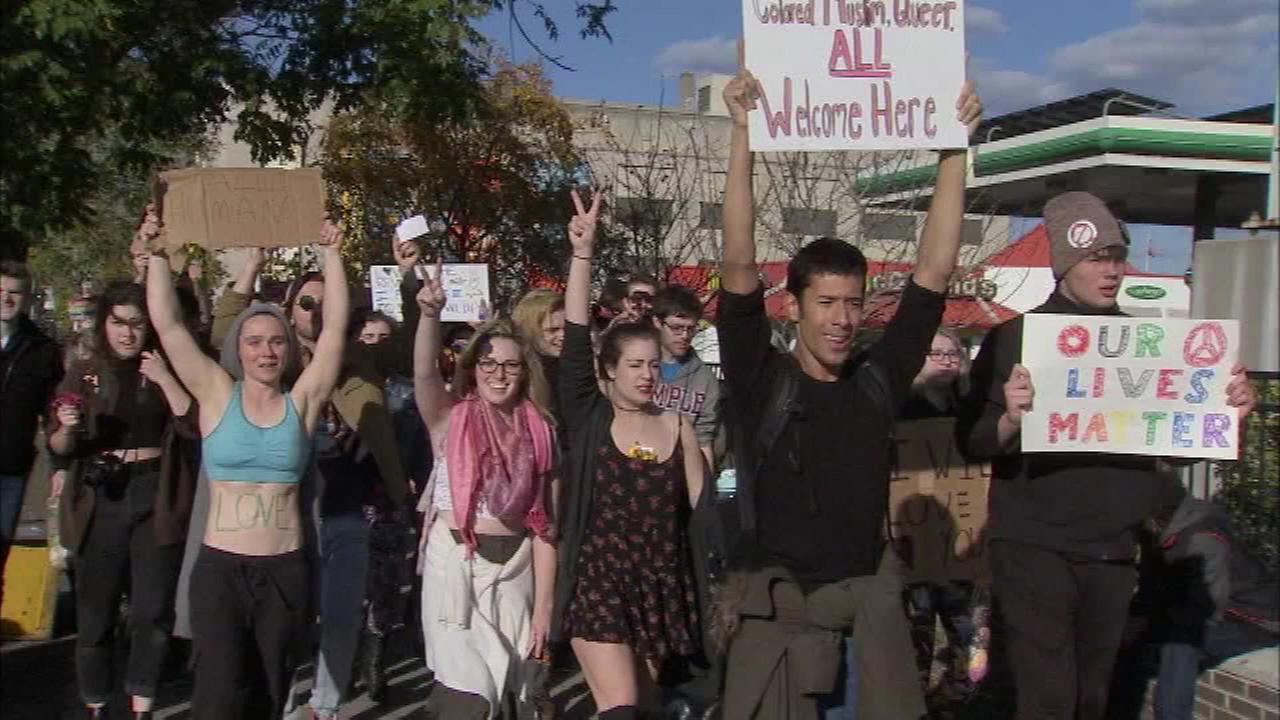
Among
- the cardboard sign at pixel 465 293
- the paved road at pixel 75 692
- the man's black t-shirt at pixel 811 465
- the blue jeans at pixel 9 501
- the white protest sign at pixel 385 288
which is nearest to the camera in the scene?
the man's black t-shirt at pixel 811 465

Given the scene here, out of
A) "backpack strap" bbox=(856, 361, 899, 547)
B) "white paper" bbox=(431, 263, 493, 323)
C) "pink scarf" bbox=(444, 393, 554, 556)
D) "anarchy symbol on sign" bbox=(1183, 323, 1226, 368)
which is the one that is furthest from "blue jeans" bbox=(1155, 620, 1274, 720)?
"white paper" bbox=(431, 263, 493, 323)

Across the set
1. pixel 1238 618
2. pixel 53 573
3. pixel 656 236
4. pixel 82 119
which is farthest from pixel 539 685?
pixel 656 236

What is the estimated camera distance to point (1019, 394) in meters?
4.46

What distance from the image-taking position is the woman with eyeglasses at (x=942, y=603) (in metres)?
6.71

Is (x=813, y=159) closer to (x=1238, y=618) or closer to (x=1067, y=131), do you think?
(x=1067, y=131)

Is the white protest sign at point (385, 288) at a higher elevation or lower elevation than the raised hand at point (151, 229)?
lower

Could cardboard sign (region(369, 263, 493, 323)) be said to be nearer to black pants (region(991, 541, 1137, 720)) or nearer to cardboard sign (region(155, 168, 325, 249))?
cardboard sign (region(155, 168, 325, 249))

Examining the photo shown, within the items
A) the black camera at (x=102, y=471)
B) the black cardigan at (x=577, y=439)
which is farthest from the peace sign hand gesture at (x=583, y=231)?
the black camera at (x=102, y=471)

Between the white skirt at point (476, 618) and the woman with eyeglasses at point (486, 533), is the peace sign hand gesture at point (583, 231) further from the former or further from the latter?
the white skirt at point (476, 618)

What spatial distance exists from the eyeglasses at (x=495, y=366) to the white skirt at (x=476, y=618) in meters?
0.65

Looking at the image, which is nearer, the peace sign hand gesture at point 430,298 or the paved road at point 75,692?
A: the peace sign hand gesture at point 430,298

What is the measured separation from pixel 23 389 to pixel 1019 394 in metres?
4.54

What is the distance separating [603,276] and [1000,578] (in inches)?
497

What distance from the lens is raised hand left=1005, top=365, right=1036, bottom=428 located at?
4.46 metres
